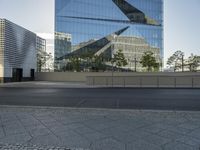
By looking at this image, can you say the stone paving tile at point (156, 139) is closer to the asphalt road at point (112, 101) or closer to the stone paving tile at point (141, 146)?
the stone paving tile at point (141, 146)

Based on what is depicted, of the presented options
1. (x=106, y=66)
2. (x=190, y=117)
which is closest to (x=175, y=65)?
(x=106, y=66)

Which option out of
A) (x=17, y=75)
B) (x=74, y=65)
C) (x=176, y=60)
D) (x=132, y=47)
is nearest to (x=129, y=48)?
(x=132, y=47)

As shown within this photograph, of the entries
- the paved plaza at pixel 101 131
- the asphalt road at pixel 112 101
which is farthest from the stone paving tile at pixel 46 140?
the asphalt road at pixel 112 101

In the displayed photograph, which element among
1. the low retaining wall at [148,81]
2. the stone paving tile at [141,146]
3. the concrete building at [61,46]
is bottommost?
the stone paving tile at [141,146]

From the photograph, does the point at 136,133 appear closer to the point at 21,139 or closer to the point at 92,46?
the point at 21,139

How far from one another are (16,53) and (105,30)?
36770 millimetres

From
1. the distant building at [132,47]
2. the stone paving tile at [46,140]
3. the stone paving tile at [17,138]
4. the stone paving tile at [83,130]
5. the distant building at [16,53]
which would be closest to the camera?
the stone paving tile at [46,140]

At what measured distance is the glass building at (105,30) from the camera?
2559 inches

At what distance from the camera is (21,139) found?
531 cm

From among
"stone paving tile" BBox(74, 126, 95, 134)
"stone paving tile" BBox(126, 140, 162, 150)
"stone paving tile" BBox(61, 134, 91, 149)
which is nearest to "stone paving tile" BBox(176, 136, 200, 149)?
"stone paving tile" BBox(126, 140, 162, 150)

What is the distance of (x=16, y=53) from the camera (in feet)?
127

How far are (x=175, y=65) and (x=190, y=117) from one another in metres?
47.3

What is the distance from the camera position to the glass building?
65.0 meters

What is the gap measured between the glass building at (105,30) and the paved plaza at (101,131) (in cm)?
5215
